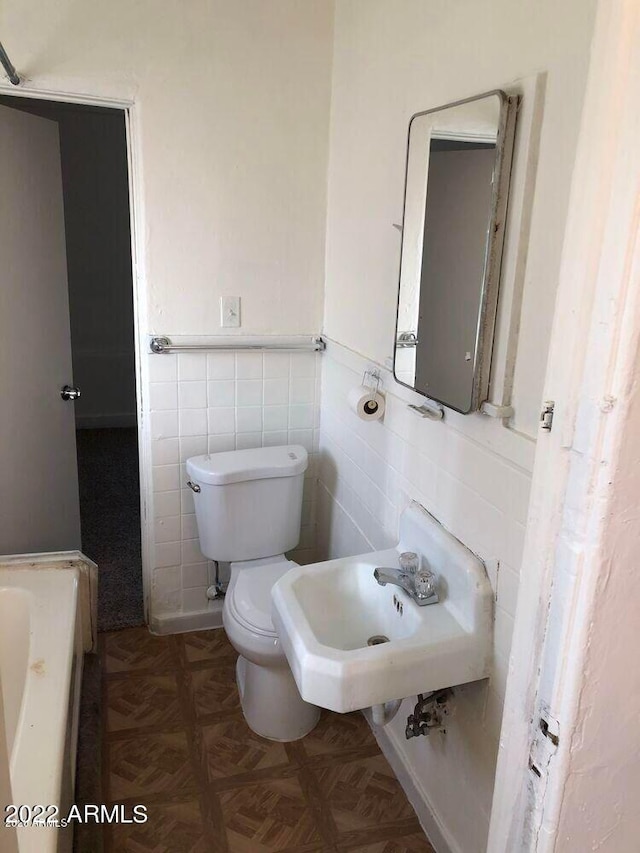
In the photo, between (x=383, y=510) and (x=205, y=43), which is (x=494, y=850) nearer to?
(x=383, y=510)

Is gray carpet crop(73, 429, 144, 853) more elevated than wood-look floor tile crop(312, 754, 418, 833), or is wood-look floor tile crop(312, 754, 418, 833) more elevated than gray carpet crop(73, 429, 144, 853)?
gray carpet crop(73, 429, 144, 853)

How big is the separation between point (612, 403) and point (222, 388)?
1.88 meters

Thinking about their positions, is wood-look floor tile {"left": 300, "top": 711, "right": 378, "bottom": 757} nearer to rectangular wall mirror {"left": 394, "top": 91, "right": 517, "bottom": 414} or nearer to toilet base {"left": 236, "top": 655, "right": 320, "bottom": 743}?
toilet base {"left": 236, "top": 655, "right": 320, "bottom": 743}

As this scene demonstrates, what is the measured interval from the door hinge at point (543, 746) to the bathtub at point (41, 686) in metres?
0.76

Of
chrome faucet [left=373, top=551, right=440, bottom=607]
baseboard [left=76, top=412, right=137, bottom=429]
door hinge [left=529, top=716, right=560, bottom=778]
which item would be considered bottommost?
baseboard [left=76, top=412, right=137, bottom=429]

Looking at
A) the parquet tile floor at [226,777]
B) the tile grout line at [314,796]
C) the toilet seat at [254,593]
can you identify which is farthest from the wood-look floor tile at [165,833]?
the toilet seat at [254,593]

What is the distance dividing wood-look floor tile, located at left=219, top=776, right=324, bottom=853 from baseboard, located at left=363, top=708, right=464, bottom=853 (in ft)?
0.94

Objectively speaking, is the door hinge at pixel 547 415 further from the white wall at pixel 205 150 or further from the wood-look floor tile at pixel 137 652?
the wood-look floor tile at pixel 137 652

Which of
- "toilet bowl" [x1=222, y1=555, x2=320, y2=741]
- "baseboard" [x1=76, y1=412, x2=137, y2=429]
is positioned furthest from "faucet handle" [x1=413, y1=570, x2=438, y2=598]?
"baseboard" [x1=76, y1=412, x2=137, y2=429]

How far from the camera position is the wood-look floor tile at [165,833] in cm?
176

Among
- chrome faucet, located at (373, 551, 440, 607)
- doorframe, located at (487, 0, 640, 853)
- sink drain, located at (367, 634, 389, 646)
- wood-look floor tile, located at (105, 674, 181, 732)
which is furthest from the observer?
wood-look floor tile, located at (105, 674, 181, 732)

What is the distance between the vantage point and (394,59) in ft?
5.98

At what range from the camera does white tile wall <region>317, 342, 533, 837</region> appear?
1411 mm

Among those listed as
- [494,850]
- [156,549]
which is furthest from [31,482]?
[494,850]
